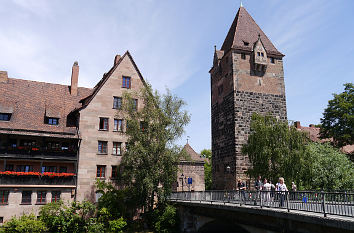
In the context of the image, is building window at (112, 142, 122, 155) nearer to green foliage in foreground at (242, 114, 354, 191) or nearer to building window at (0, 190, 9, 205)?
building window at (0, 190, 9, 205)

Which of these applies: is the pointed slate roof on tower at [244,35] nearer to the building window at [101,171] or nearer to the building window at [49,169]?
the building window at [101,171]

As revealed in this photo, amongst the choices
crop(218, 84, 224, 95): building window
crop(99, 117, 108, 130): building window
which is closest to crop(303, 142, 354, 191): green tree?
crop(218, 84, 224, 95): building window

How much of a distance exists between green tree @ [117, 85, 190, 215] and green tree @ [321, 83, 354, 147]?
20781mm

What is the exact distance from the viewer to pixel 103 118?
32.8 metres

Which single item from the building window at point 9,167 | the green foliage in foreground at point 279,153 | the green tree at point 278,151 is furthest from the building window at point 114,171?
the green tree at point 278,151

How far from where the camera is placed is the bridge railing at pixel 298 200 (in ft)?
39.0

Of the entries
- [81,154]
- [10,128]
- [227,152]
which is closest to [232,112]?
[227,152]

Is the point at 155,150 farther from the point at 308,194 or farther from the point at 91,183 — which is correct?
the point at 308,194

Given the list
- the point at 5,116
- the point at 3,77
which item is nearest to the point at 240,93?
the point at 5,116

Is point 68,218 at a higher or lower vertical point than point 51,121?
lower

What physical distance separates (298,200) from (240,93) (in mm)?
21129

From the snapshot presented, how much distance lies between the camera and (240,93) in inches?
1353

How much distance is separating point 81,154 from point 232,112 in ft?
52.4

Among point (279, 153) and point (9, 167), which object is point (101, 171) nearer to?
point (9, 167)
